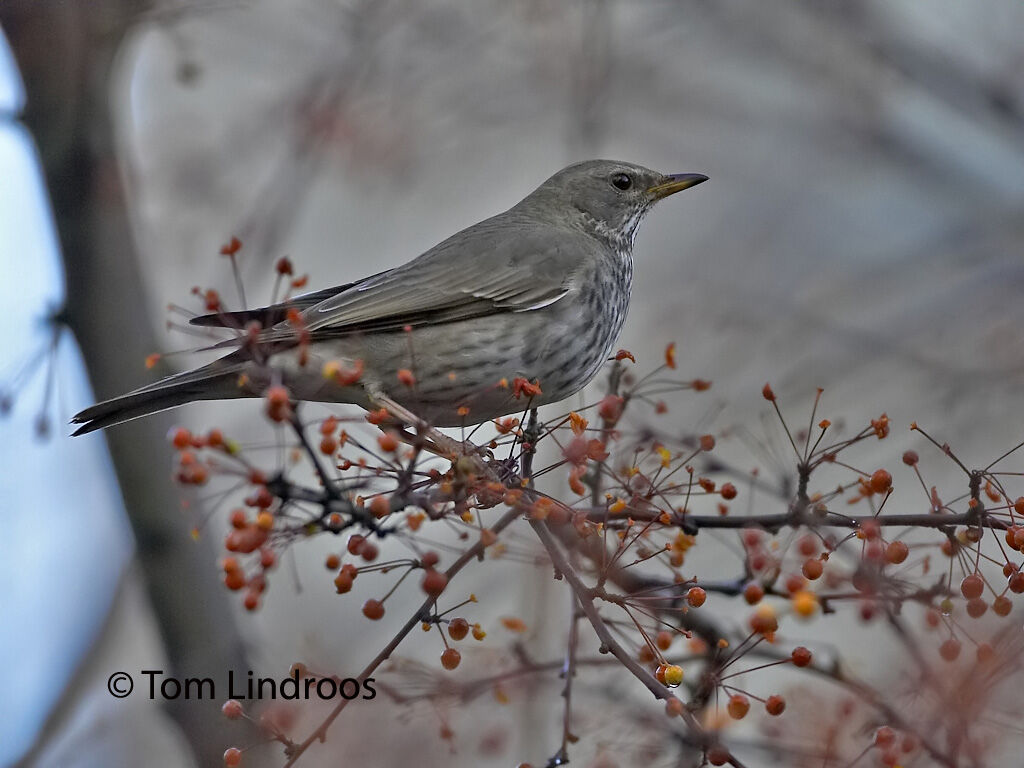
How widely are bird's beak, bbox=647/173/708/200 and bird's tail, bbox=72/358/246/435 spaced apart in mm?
2336

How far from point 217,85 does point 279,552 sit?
8056 mm

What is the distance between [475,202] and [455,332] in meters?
5.80

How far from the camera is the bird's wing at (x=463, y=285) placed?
12.9 ft

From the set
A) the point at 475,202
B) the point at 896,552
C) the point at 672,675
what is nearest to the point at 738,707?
the point at 672,675

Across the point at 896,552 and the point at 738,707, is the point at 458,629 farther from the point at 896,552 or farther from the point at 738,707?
the point at 896,552

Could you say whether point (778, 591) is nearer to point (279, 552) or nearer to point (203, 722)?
point (279, 552)

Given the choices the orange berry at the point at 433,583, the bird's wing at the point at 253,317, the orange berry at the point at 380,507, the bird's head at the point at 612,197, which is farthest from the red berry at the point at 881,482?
the bird's head at the point at 612,197

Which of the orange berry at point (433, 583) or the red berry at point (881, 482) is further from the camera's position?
the red berry at point (881, 482)

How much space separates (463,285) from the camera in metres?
4.26

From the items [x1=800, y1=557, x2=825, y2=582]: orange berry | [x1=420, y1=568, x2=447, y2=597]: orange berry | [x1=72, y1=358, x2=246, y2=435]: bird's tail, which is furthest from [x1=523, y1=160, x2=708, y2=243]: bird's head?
[x1=420, y1=568, x2=447, y2=597]: orange berry

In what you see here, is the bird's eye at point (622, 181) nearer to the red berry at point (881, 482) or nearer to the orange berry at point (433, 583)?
the red berry at point (881, 482)

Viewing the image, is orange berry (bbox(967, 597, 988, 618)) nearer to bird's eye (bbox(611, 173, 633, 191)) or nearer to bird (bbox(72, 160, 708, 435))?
bird (bbox(72, 160, 708, 435))

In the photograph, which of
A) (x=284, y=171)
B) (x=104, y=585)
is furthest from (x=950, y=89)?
(x=104, y=585)

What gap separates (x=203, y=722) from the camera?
392 cm
